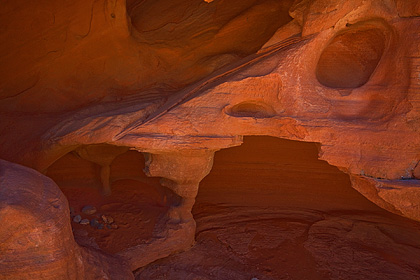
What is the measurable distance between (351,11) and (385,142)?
3.67 ft

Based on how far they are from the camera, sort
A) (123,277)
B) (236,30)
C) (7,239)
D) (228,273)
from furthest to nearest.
A: (236,30)
(228,273)
(123,277)
(7,239)

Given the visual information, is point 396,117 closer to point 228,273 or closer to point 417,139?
point 417,139

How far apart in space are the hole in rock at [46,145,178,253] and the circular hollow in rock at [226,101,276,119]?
1463 mm

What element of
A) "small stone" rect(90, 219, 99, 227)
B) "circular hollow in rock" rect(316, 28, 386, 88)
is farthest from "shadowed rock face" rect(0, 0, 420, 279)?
"small stone" rect(90, 219, 99, 227)

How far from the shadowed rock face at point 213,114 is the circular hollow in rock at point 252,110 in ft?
0.05

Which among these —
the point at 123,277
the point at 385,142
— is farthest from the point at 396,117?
the point at 123,277

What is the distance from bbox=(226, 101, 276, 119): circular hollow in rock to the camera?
9.80 ft

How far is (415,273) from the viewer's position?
144 inches

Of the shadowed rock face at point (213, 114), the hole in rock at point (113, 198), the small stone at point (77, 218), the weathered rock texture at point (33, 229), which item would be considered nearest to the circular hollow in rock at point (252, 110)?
the shadowed rock face at point (213, 114)

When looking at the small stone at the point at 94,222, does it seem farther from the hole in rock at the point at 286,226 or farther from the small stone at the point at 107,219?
the hole in rock at the point at 286,226

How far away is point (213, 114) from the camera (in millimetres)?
2973

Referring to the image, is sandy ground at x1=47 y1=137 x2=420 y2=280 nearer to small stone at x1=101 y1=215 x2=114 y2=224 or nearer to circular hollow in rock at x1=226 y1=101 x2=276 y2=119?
small stone at x1=101 y1=215 x2=114 y2=224

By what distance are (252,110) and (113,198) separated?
96.6 inches

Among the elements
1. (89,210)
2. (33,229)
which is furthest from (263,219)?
(33,229)
